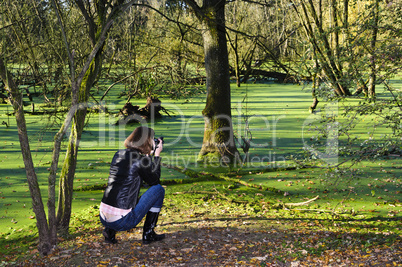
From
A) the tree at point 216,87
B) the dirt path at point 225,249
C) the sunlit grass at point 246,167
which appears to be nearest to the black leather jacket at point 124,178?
the dirt path at point 225,249

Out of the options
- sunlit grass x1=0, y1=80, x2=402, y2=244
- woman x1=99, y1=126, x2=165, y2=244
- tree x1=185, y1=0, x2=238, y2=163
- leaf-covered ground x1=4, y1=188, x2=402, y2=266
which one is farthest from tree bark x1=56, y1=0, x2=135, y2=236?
tree x1=185, y1=0, x2=238, y2=163

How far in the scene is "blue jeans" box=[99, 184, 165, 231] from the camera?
333 cm

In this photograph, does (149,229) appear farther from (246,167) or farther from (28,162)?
(246,167)

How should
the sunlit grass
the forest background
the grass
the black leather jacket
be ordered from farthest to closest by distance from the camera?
the sunlit grass → the grass → the forest background → the black leather jacket

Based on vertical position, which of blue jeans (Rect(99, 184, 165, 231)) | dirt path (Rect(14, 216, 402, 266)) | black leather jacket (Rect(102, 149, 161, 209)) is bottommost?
dirt path (Rect(14, 216, 402, 266))

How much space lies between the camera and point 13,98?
319 centimetres

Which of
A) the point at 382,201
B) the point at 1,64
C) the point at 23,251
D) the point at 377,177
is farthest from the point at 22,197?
the point at 377,177

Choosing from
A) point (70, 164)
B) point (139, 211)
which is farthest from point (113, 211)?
point (70, 164)

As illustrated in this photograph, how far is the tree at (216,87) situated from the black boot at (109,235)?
10.6 ft

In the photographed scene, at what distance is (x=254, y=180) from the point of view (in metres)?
5.80

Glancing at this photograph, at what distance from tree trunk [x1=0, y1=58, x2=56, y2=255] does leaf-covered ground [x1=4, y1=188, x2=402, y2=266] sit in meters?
0.12

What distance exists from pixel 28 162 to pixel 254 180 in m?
3.39

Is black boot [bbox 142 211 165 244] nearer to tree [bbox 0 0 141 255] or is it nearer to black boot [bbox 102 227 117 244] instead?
black boot [bbox 102 227 117 244]

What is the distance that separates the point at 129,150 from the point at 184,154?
3913 millimetres
